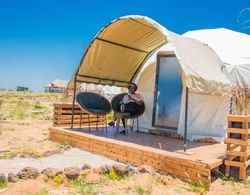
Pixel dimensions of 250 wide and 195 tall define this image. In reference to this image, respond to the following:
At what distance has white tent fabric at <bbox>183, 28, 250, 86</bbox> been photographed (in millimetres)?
8766

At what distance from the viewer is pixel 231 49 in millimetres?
9797

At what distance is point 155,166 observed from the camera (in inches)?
241

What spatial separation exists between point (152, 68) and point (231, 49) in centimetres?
259

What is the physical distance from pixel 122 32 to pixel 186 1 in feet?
27.4

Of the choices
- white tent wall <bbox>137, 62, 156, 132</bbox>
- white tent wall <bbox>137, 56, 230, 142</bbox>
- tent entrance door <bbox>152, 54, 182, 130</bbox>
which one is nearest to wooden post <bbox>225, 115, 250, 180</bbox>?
white tent wall <bbox>137, 56, 230, 142</bbox>

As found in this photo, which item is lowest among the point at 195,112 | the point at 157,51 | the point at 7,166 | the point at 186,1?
the point at 7,166

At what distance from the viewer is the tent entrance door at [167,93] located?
28.7 feet

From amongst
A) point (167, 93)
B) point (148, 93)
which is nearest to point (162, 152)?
point (167, 93)

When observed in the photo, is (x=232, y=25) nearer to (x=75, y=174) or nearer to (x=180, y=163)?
(x=180, y=163)

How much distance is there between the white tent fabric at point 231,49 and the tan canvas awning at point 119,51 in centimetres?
175

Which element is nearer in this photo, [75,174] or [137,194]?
[137,194]

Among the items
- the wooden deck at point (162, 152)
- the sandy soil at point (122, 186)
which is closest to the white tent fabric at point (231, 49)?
the wooden deck at point (162, 152)

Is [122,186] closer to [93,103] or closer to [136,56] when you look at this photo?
[93,103]

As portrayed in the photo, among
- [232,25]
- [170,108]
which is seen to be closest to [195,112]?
[170,108]
